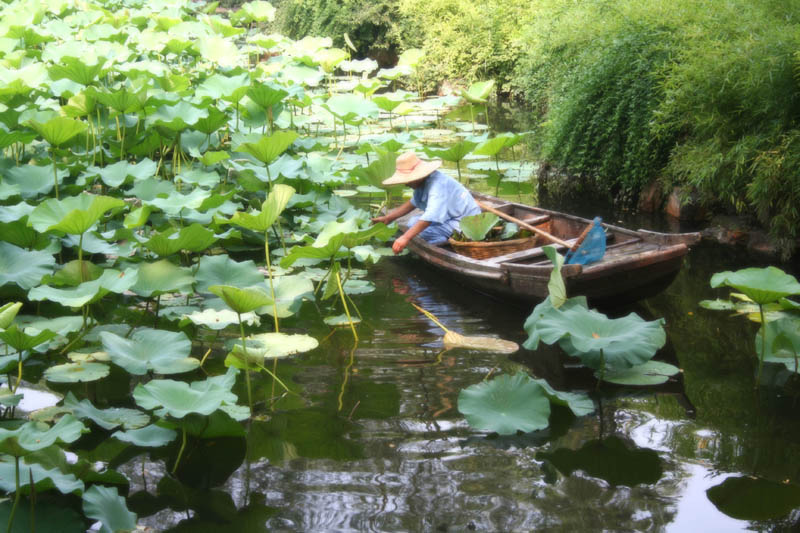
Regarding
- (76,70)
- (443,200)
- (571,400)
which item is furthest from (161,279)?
(76,70)

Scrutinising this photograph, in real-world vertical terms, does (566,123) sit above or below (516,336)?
above

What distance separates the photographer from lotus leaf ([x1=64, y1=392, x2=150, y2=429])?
8.41 ft

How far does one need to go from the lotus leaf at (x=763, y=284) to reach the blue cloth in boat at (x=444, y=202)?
190cm

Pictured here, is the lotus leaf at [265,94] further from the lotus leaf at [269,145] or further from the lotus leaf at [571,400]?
the lotus leaf at [571,400]

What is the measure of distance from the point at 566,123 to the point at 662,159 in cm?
79

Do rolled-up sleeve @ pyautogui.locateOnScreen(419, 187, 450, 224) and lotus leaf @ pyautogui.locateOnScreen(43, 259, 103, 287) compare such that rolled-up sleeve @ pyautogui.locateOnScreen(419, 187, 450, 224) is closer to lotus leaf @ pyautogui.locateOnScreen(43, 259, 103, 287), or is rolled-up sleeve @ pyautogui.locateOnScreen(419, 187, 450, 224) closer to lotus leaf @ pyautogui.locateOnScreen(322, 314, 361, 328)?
lotus leaf @ pyautogui.locateOnScreen(322, 314, 361, 328)

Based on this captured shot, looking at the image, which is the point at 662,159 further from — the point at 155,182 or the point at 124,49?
the point at 124,49

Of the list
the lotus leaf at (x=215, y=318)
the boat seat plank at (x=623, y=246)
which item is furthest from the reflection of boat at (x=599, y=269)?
the lotus leaf at (x=215, y=318)

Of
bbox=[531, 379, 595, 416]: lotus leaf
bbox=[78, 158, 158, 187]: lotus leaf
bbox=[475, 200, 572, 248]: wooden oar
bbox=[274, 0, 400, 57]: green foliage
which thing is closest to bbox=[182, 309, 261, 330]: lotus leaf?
bbox=[531, 379, 595, 416]: lotus leaf

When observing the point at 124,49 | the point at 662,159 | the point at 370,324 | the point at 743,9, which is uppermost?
the point at 743,9

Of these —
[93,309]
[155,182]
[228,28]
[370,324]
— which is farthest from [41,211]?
[228,28]

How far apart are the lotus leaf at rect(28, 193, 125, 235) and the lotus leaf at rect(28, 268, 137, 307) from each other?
8.7 inches

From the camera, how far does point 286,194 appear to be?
126 inches

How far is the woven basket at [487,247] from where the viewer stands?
14.3 feet
